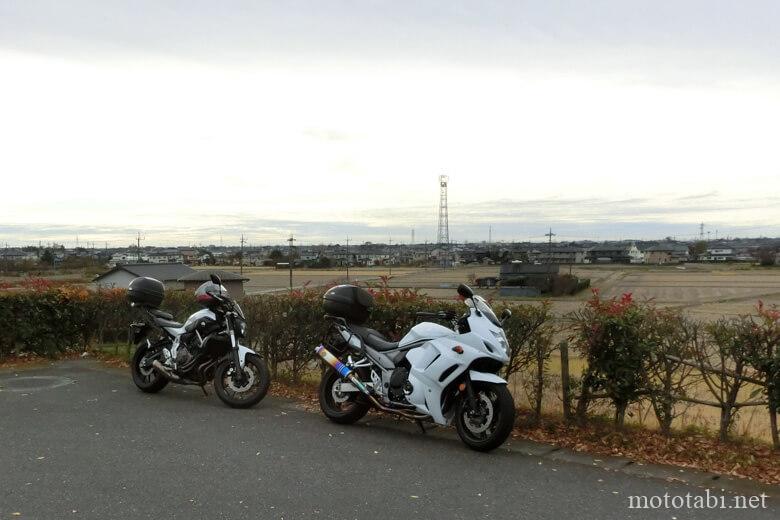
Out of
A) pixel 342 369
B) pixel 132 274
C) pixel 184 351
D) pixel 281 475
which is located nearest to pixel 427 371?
pixel 342 369

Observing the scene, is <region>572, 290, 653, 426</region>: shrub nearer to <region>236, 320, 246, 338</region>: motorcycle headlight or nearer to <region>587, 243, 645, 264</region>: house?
<region>236, 320, 246, 338</region>: motorcycle headlight

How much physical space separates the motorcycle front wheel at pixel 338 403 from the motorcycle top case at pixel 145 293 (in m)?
3.03

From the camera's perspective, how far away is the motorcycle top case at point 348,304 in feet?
20.0

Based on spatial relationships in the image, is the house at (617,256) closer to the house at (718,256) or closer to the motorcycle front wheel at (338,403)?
the house at (718,256)

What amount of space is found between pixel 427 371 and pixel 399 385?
38 cm

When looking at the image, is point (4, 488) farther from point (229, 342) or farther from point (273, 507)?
point (229, 342)

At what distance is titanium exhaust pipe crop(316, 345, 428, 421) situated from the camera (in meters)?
5.42

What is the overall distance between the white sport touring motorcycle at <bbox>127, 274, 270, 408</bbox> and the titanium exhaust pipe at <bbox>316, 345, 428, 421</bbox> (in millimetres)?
883

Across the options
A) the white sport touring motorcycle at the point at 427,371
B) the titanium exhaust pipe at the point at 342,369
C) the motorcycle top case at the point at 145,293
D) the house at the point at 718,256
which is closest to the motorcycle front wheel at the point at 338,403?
the white sport touring motorcycle at the point at 427,371

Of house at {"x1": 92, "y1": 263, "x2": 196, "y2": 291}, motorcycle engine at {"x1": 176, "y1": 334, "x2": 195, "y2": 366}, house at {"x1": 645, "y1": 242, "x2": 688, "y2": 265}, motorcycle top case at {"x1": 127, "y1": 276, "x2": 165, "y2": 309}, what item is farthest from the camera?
house at {"x1": 645, "y1": 242, "x2": 688, "y2": 265}

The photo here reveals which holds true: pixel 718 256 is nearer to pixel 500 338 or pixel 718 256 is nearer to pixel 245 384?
pixel 245 384

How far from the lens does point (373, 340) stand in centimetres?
582

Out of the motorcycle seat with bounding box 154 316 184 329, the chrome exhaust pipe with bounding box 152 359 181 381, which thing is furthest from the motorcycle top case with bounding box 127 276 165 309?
the chrome exhaust pipe with bounding box 152 359 181 381

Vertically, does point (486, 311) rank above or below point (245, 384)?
above
